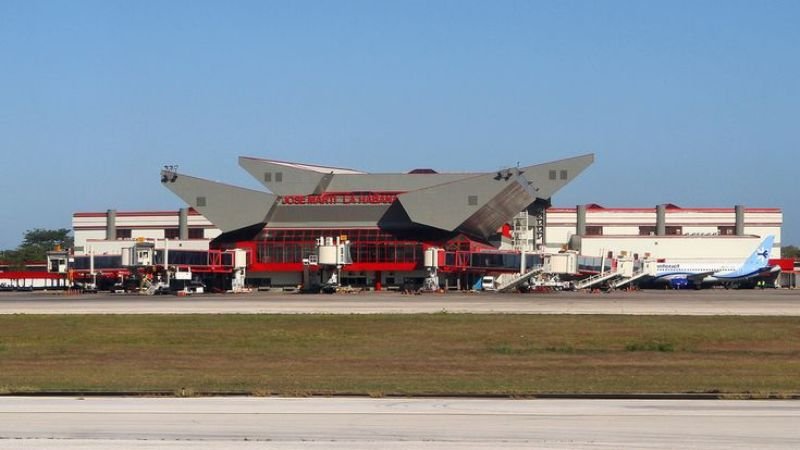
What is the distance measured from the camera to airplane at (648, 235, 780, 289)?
134 m

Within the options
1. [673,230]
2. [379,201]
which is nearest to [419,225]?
[379,201]

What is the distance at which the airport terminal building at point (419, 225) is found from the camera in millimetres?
133875

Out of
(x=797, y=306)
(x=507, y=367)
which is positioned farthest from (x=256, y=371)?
(x=797, y=306)

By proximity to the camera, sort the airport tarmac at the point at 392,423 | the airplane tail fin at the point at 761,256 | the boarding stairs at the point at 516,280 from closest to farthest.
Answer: the airport tarmac at the point at 392,423
the boarding stairs at the point at 516,280
the airplane tail fin at the point at 761,256

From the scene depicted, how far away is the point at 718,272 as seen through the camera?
13625 centimetres

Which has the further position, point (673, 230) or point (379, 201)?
point (673, 230)

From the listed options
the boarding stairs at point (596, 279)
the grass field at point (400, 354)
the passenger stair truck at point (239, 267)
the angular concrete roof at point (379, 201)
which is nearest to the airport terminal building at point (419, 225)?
the angular concrete roof at point (379, 201)

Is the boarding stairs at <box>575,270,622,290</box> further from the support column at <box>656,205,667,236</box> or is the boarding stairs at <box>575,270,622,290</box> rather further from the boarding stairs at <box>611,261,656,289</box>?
the support column at <box>656,205,667,236</box>

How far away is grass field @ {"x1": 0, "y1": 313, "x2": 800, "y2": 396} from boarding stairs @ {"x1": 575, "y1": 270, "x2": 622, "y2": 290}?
58935 mm

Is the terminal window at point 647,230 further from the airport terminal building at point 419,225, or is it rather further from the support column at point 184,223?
the support column at point 184,223

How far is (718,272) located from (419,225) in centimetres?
3478

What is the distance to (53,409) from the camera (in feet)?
76.1

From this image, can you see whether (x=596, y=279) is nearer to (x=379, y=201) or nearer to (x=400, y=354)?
(x=379, y=201)

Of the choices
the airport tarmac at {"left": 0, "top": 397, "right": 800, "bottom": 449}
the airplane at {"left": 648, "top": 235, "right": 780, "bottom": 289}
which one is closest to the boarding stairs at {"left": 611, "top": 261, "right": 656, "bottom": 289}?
the airplane at {"left": 648, "top": 235, "right": 780, "bottom": 289}
